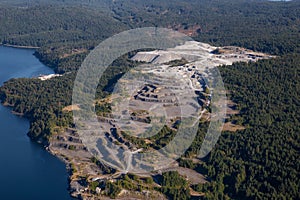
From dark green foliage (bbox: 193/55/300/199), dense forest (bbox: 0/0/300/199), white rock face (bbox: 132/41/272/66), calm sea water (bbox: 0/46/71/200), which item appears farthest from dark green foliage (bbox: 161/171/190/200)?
white rock face (bbox: 132/41/272/66)

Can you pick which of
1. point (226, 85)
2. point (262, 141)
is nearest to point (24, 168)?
point (262, 141)

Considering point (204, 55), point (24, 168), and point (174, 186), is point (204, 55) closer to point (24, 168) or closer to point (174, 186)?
point (24, 168)

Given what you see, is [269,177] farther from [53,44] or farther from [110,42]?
[53,44]

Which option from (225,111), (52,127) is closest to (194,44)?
(225,111)

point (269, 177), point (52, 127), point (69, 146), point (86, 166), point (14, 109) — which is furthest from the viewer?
point (14, 109)

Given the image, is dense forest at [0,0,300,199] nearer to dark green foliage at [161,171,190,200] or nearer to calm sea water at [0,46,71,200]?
dark green foliage at [161,171,190,200]

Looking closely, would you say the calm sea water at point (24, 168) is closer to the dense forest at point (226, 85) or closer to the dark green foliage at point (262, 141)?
the dense forest at point (226, 85)
